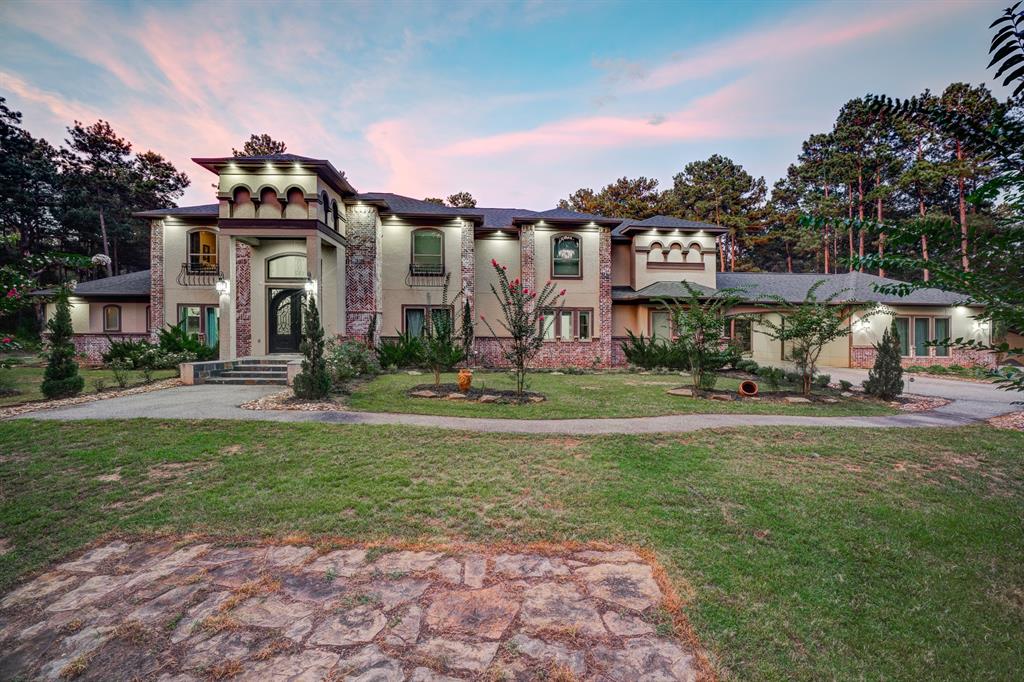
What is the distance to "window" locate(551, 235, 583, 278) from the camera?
1769 centimetres

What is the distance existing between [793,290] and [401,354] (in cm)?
2003

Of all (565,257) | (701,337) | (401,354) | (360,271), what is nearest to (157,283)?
(360,271)

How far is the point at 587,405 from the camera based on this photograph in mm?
9031

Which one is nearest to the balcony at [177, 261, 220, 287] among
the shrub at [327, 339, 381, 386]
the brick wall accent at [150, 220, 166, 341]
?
the brick wall accent at [150, 220, 166, 341]

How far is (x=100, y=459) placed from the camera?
530 cm

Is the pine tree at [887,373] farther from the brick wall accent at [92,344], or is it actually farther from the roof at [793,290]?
the brick wall accent at [92,344]

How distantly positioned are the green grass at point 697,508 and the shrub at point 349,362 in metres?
4.10

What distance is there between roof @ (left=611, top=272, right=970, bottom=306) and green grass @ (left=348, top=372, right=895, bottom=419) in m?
7.11

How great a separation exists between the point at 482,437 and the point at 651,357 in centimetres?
1158

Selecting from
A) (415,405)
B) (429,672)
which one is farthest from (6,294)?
(429,672)

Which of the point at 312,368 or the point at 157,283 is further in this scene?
the point at 157,283

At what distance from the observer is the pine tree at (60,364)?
9000 mm

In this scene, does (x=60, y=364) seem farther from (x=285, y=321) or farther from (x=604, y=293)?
(x=604, y=293)

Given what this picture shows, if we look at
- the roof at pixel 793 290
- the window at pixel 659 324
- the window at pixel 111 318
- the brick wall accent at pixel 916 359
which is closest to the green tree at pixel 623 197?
the roof at pixel 793 290
